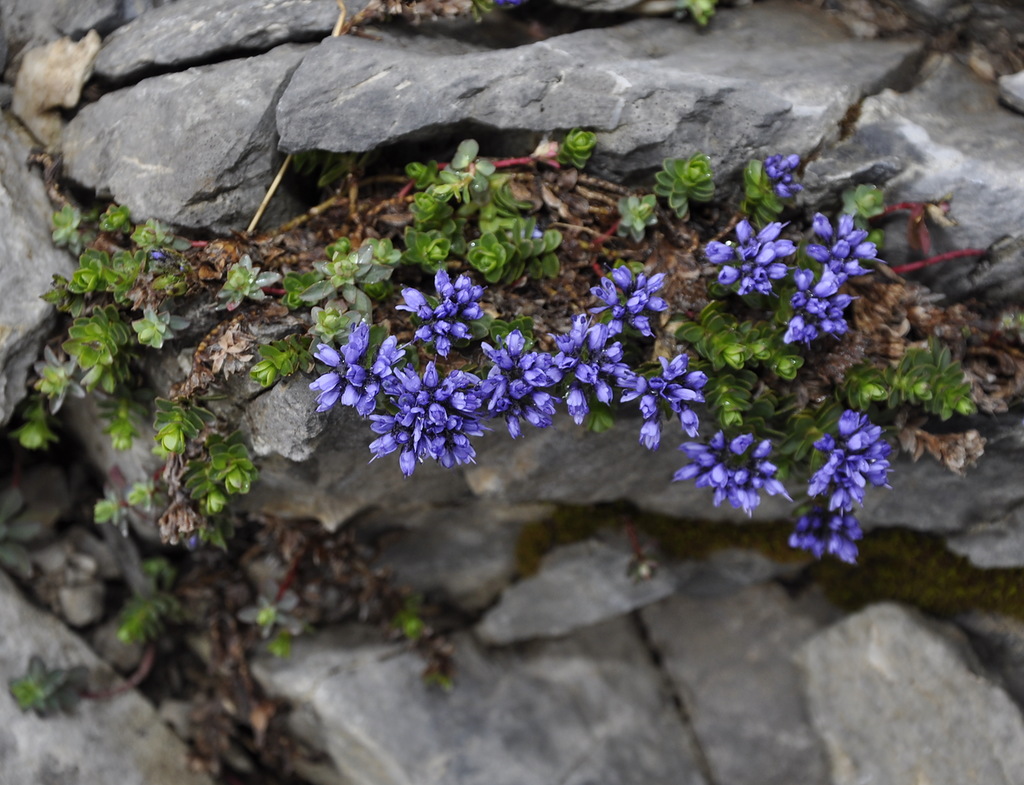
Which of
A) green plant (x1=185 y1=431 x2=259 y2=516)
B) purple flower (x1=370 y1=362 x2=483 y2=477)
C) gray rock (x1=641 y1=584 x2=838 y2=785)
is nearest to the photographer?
purple flower (x1=370 y1=362 x2=483 y2=477)

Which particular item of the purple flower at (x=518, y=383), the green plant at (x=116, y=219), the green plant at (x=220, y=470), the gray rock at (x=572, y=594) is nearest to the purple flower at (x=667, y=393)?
the purple flower at (x=518, y=383)

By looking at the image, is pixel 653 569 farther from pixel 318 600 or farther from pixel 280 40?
pixel 280 40

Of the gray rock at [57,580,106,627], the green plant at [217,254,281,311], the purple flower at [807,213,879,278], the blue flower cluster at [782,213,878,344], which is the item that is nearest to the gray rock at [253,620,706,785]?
the gray rock at [57,580,106,627]

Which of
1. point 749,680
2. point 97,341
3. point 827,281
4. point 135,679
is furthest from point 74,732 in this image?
point 827,281

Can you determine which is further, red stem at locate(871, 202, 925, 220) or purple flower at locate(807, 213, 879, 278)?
red stem at locate(871, 202, 925, 220)

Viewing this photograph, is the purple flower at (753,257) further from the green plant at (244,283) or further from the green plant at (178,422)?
the green plant at (178,422)

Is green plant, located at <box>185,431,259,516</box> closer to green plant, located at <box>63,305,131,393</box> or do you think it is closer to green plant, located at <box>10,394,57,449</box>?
green plant, located at <box>63,305,131,393</box>

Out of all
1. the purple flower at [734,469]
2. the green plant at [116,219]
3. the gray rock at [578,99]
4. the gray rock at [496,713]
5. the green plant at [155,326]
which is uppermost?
the gray rock at [578,99]
